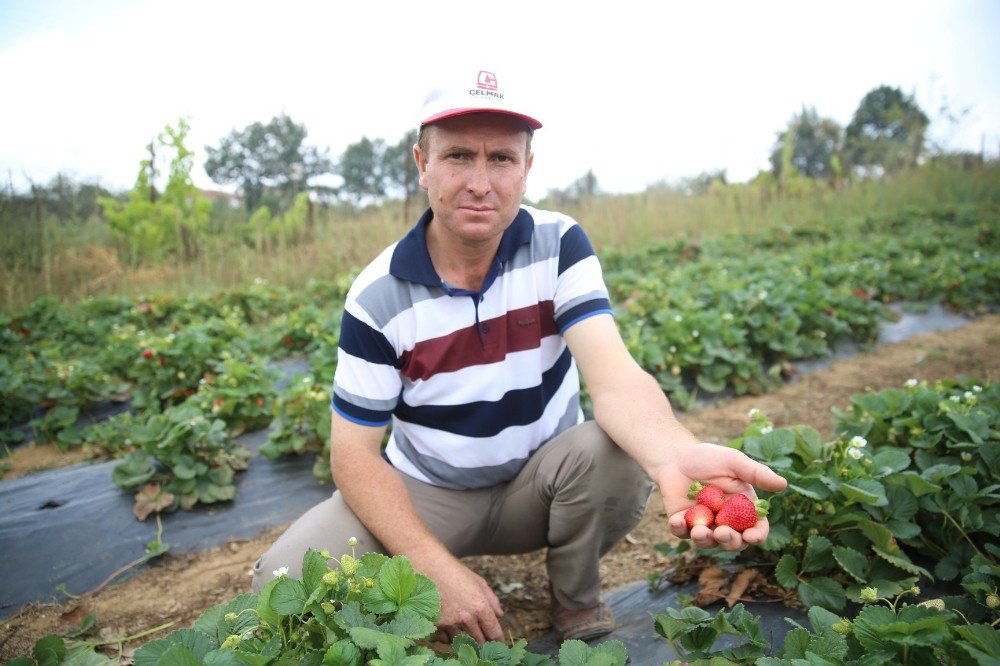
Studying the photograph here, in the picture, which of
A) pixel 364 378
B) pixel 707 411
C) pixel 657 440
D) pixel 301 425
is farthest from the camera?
pixel 707 411

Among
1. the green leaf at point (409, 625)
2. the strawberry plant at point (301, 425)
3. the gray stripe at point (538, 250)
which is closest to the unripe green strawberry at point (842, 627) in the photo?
the green leaf at point (409, 625)

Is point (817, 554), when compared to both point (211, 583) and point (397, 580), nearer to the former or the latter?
point (397, 580)

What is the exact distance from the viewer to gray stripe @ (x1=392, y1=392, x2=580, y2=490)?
1.92m

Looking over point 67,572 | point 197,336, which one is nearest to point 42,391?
point 197,336

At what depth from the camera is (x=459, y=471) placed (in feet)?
6.26

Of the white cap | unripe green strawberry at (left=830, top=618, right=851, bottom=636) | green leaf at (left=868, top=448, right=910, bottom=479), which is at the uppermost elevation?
the white cap

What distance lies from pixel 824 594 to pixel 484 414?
1.06 meters

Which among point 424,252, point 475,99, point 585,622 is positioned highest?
point 475,99

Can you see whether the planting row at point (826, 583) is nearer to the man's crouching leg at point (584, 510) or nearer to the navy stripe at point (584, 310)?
the man's crouching leg at point (584, 510)

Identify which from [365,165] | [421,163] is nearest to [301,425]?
[421,163]

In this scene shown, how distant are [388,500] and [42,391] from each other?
10.9 ft

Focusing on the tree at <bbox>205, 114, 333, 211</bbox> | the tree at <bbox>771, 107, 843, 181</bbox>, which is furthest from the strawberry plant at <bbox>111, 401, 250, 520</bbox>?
the tree at <bbox>771, 107, 843, 181</bbox>

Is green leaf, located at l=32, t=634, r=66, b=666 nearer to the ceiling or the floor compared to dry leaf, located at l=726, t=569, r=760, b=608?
nearer to the ceiling

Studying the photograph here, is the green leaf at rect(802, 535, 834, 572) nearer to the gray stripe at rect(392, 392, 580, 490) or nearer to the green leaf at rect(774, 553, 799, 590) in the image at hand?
the green leaf at rect(774, 553, 799, 590)
